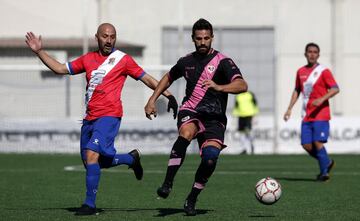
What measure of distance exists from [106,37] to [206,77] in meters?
1.18

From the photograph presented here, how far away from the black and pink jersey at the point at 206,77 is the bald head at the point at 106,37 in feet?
2.60

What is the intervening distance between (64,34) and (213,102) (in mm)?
→ 24610

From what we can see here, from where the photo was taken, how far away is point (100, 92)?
10.5 meters

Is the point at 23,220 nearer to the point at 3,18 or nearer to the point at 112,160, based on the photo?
the point at 112,160

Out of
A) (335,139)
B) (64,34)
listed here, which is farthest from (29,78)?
(335,139)

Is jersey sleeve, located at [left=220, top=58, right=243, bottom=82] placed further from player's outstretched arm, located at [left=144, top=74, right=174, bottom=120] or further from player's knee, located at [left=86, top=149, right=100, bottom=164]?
player's knee, located at [left=86, top=149, right=100, bottom=164]

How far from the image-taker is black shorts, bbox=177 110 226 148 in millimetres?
10203

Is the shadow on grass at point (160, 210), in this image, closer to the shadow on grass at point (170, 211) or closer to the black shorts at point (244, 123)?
the shadow on grass at point (170, 211)

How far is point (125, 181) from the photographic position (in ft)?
52.2

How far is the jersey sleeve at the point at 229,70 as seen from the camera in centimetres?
1001

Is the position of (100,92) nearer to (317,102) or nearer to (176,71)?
(176,71)

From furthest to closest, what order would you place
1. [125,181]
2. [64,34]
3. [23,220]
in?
[64,34], [125,181], [23,220]

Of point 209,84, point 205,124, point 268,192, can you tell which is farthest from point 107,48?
point 268,192

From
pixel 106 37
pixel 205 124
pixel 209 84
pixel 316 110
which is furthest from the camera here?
pixel 316 110
